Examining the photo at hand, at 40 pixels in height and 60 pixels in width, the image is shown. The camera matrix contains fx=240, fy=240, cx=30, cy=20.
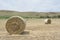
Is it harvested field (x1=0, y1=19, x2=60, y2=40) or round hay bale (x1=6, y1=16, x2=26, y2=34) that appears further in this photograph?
round hay bale (x1=6, y1=16, x2=26, y2=34)

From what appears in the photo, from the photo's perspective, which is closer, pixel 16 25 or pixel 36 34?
pixel 36 34

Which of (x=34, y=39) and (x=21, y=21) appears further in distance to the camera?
(x=21, y=21)

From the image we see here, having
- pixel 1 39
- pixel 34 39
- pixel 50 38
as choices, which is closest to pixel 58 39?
pixel 50 38

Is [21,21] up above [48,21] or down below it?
above

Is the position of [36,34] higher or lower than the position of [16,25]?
lower

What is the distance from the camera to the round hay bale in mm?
15298

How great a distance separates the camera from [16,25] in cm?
1562

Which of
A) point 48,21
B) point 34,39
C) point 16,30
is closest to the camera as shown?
point 34,39

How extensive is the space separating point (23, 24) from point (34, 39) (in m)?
4.18

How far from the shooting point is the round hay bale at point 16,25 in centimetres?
1530

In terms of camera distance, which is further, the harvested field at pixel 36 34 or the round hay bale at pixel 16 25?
the round hay bale at pixel 16 25

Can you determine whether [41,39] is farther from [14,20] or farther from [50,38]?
[14,20]

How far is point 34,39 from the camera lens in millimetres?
11359

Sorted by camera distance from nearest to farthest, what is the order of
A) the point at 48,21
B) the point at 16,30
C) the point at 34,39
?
the point at 34,39 < the point at 16,30 < the point at 48,21
